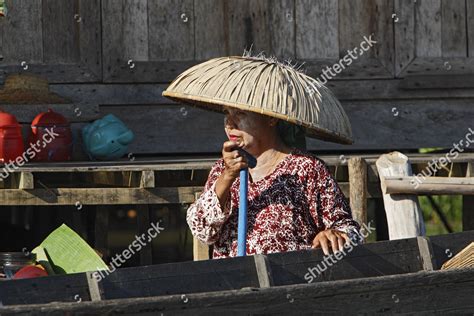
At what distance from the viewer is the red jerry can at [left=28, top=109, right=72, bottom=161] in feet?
28.2

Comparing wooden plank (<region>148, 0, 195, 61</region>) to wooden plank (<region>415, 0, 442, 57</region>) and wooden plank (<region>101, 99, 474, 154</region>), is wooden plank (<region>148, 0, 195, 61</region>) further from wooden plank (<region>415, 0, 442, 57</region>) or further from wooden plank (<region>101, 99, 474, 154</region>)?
wooden plank (<region>415, 0, 442, 57</region>)

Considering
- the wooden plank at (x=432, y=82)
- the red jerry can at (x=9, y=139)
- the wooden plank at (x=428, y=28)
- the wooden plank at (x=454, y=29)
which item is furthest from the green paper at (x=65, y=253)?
the wooden plank at (x=454, y=29)

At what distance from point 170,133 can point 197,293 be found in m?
4.36

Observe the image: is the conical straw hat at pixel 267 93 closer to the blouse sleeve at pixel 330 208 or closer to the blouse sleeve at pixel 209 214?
the blouse sleeve at pixel 330 208

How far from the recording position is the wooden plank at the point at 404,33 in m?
9.47

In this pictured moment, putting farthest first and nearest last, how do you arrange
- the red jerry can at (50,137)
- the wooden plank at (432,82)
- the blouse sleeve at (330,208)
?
the wooden plank at (432,82), the red jerry can at (50,137), the blouse sleeve at (330,208)

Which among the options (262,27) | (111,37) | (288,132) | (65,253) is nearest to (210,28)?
(262,27)

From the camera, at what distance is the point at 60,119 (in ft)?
28.4

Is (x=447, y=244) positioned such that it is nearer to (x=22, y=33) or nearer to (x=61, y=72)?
(x=61, y=72)

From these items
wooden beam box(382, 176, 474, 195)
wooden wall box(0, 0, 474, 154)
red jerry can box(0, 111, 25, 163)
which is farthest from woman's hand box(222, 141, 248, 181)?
wooden wall box(0, 0, 474, 154)

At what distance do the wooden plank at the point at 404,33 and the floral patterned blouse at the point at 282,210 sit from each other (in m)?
3.91

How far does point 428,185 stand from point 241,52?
7.22 ft

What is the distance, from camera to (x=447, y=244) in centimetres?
619

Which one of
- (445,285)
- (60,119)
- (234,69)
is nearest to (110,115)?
(60,119)
